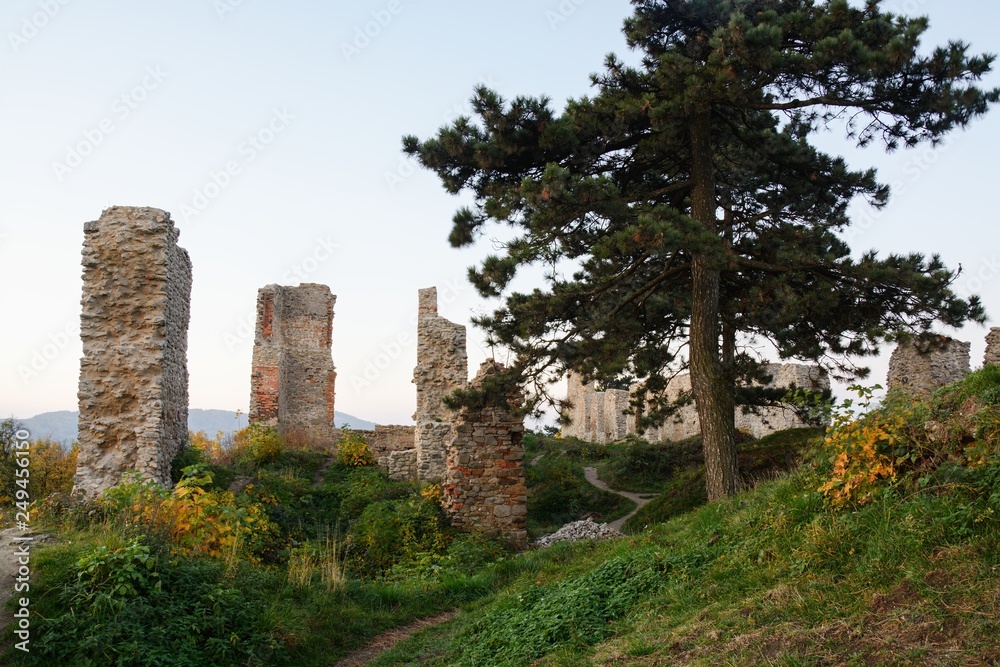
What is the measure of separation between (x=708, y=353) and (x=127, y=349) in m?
9.97

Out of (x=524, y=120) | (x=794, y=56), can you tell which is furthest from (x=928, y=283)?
(x=524, y=120)

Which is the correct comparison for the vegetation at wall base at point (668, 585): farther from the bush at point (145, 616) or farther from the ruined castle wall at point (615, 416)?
the ruined castle wall at point (615, 416)

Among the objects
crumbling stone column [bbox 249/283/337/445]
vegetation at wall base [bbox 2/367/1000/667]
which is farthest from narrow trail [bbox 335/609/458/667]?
crumbling stone column [bbox 249/283/337/445]

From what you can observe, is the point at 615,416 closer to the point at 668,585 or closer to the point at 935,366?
the point at 935,366

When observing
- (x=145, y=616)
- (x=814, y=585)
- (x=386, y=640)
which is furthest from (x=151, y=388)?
(x=814, y=585)

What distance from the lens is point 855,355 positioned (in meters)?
11.7

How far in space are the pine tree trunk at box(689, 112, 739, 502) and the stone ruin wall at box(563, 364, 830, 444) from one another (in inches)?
444

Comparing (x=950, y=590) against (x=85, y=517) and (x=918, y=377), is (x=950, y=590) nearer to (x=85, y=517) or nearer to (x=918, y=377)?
(x=85, y=517)

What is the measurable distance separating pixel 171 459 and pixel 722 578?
10.9 m

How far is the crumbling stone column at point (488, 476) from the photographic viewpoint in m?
13.5

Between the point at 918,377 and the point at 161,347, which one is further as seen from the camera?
the point at 918,377

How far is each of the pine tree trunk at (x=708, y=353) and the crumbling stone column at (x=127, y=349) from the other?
30.0ft

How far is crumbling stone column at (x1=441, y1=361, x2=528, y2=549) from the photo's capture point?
530 inches

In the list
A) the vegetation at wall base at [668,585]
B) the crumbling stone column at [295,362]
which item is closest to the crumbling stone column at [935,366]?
the vegetation at wall base at [668,585]
